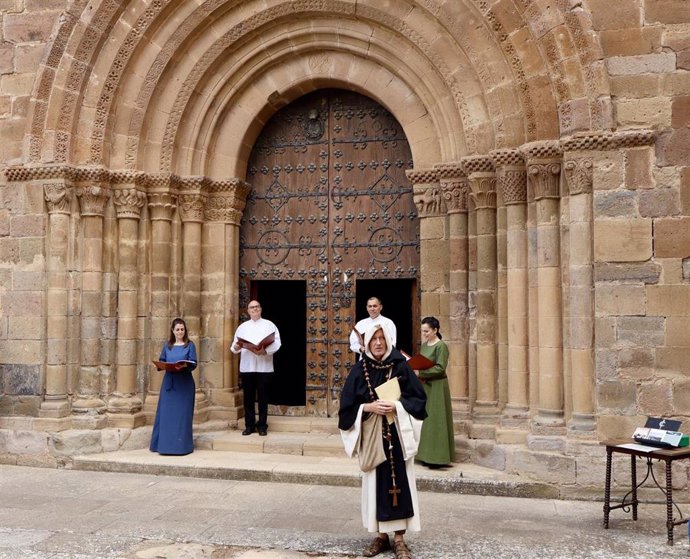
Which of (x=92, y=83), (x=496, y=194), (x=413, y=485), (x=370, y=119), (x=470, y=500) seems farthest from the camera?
(x=370, y=119)

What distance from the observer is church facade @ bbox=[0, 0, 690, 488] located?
676cm

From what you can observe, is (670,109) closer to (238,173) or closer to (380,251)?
(380,251)

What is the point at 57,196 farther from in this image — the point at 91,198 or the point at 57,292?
Result: the point at 57,292

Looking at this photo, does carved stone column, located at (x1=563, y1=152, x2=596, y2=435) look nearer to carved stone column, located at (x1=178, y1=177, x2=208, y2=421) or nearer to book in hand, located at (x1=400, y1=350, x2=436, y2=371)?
book in hand, located at (x1=400, y1=350, x2=436, y2=371)

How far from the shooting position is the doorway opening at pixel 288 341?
10547 millimetres

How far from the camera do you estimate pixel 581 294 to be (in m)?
6.87

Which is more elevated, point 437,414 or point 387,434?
point 387,434

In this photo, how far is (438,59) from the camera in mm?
8008

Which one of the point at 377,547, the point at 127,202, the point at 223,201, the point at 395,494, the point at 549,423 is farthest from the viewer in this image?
the point at 223,201

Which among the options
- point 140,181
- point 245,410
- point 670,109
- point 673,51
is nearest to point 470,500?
point 245,410

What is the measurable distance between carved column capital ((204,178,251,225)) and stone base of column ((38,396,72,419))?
9.32 ft

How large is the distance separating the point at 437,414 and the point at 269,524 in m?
2.25

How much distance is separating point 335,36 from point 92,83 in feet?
9.87

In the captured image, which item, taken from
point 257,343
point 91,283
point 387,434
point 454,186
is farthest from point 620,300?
point 91,283
